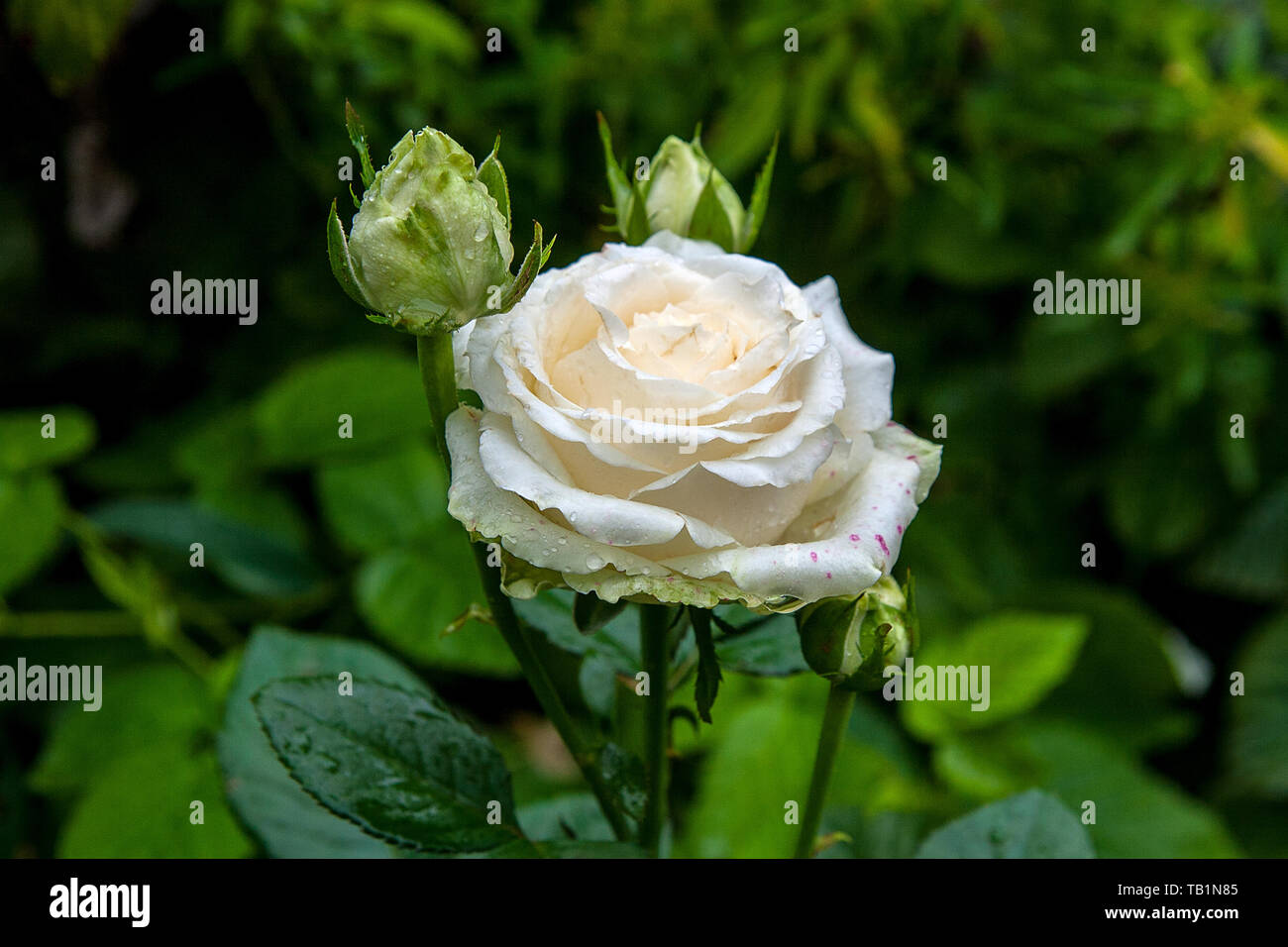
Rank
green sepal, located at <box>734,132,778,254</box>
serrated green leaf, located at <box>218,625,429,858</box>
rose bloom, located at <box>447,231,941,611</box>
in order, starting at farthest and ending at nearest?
1. serrated green leaf, located at <box>218,625,429,858</box>
2. green sepal, located at <box>734,132,778,254</box>
3. rose bloom, located at <box>447,231,941,611</box>

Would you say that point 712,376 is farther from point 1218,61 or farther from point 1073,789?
point 1218,61

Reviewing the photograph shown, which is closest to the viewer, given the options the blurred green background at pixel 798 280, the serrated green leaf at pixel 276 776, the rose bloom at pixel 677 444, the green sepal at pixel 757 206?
the rose bloom at pixel 677 444

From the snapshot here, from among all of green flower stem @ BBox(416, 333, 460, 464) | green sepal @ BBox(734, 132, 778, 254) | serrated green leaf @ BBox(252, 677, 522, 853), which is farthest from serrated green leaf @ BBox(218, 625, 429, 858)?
green sepal @ BBox(734, 132, 778, 254)

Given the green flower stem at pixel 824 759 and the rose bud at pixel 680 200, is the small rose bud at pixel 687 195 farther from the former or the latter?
the green flower stem at pixel 824 759

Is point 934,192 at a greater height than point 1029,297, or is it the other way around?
point 934,192

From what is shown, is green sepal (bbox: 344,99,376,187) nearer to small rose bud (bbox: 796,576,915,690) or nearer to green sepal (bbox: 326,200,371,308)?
green sepal (bbox: 326,200,371,308)

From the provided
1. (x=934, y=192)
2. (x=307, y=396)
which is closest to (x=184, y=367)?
(x=307, y=396)

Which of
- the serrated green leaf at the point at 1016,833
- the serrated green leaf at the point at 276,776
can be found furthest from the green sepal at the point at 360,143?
the serrated green leaf at the point at 1016,833
